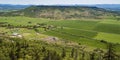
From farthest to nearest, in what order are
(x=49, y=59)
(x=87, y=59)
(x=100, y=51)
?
(x=100, y=51)
(x=87, y=59)
(x=49, y=59)

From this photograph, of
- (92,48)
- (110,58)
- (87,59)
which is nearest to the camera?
(110,58)

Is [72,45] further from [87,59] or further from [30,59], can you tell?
[30,59]

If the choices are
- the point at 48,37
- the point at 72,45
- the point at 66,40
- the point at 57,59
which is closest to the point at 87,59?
the point at 57,59

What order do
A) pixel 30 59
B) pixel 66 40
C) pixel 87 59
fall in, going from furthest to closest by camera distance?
1. pixel 66 40
2. pixel 87 59
3. pixel 30 59

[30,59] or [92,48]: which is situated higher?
[30,59]

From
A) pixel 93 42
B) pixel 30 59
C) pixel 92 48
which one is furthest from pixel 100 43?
pixel 30 59

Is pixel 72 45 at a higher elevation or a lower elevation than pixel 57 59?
lower

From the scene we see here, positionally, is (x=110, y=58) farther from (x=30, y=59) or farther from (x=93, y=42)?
(x=93, y=42)

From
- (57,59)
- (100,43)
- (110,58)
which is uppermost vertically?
(110,58)

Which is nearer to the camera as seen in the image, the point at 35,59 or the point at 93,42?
the point at 35,59
